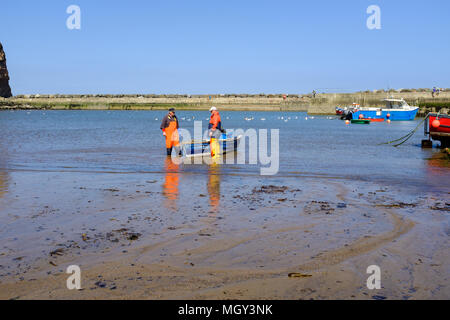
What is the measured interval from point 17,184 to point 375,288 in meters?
8.77

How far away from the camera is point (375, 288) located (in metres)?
4.69

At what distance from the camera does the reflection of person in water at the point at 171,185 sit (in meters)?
8.72

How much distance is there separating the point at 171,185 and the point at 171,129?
19.8ft

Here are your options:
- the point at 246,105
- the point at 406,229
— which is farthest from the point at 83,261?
the point at 246,105

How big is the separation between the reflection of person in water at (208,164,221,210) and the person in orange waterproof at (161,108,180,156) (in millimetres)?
2521

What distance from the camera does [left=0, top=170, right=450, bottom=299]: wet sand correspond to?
469 cm

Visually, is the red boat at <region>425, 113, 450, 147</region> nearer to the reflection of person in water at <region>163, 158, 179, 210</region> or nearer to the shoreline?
the reflection of person in water at <region>163, 158, 179, 210</region>

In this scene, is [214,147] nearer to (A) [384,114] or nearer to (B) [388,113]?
(A) [384,114]

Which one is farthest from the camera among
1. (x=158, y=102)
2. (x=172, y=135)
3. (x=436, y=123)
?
(x=158, y=102)

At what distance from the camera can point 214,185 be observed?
11.0 meters

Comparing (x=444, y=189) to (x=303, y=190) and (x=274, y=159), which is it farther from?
(x=274, y=159)

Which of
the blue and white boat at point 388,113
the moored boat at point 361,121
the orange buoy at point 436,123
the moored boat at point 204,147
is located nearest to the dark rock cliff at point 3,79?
the blue and white boat at point 388,113

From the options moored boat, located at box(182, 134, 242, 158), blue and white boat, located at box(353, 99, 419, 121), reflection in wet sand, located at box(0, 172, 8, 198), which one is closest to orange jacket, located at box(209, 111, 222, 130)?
moored boat, located at box(182, 134, 242, 158)

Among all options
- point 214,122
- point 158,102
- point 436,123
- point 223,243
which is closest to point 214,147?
point 214,122
